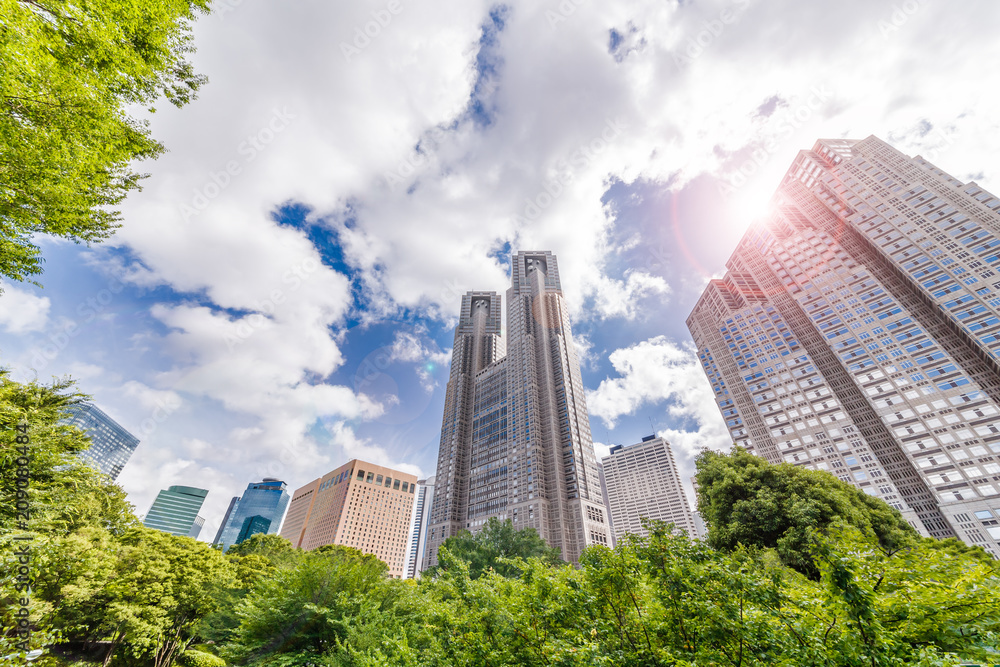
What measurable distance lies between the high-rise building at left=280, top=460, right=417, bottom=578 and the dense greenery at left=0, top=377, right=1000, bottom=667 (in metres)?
115

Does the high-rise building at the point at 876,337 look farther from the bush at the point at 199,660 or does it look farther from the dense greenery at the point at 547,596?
the bush at the point at 199,660

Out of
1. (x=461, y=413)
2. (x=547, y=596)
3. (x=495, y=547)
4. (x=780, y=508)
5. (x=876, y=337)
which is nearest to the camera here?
(x=547, y=596)

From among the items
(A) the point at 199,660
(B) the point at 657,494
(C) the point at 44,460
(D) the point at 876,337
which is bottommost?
(A) the point at 199,660

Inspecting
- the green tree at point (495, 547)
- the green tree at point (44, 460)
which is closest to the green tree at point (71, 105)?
the green tree at point (44, 460)

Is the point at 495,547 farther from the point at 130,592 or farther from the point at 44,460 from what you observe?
the point at 44,460

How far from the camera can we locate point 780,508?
74.2 ft

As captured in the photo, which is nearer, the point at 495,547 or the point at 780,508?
the point at 780,508

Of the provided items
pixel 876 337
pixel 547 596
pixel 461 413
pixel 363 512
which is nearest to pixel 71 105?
pixel 547 596

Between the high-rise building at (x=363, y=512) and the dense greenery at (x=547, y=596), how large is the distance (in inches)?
4518

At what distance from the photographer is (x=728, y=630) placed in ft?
18.0

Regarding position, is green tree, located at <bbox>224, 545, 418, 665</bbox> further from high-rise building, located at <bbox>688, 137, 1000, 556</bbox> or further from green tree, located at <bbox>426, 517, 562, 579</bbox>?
high-rise building, located at <bbox>688, 137, 1000, 556</bbox>

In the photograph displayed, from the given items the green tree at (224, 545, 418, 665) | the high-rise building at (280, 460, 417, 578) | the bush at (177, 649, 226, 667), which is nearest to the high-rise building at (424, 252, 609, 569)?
the high-rise building at (280, 460, 417, 578)

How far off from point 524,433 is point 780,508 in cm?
6835

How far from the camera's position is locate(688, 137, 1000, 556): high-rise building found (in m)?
44.4
